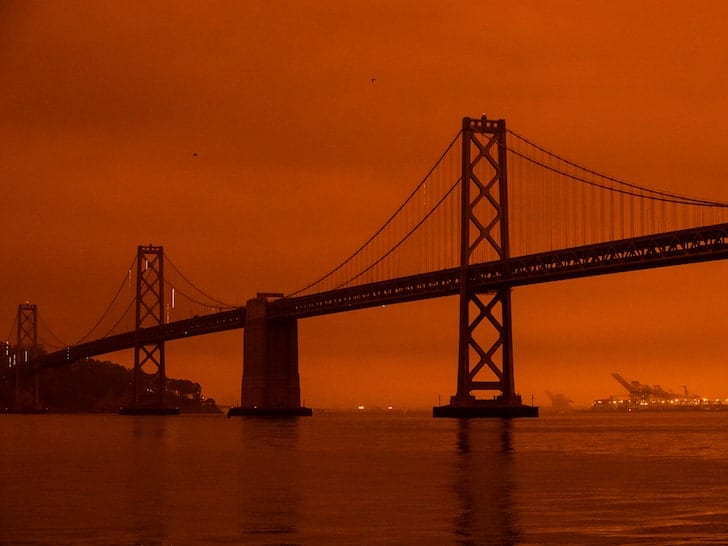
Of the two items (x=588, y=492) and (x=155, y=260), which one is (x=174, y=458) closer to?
(x=588, y=492)

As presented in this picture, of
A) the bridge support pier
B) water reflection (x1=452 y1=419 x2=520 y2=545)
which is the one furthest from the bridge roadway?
water reflection (x1=452 y1=419 x2=520 y2=545)

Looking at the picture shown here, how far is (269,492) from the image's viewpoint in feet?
81.7

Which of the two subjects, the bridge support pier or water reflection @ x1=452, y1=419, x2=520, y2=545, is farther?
the bridge support pier

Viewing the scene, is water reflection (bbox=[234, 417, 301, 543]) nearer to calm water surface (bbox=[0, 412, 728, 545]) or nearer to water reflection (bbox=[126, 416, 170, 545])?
calm water surface (bbox=[0, 412, 728, 545])

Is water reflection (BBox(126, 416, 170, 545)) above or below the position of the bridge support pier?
below

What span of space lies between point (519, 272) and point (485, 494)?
45.1 meters

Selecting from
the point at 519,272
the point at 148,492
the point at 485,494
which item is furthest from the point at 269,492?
the point at 519,272

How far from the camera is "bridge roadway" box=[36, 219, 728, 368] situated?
2343 inches

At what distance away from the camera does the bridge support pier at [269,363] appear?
85.7 metres

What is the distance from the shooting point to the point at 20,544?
17391 millimetres

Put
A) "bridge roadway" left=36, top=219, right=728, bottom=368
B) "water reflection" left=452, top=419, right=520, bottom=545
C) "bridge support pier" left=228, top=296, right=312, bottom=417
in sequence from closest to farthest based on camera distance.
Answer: "water reflection" left=452, top=419, right=520, bottom=545, "bridge roadway" left=36, top=219, right=728, bottom=368, "bridge support pier" left=228, top=296, right=312, bottom=417

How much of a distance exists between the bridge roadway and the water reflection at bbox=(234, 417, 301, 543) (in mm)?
20990

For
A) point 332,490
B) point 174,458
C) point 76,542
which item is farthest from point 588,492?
point 174,458

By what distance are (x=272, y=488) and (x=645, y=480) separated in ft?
19.9
